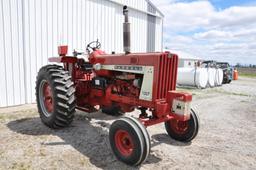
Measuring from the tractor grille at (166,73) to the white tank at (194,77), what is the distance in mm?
10425

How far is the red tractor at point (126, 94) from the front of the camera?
141 inches

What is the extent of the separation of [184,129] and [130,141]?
1408 mm

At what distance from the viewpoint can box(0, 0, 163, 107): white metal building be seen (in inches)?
256

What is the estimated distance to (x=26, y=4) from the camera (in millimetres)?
6762

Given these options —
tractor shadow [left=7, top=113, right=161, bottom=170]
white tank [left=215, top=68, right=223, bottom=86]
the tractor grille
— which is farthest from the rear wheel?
white tank [left=215, top=68, right=223, bottom=86]

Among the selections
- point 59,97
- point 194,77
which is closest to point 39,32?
point 59,97

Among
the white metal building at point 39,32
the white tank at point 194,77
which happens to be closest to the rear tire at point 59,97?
the white metal building at point 39,32

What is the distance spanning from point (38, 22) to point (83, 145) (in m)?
4.55

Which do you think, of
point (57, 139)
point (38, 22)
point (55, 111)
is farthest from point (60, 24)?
point (57, 139)

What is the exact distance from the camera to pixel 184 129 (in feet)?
14.7

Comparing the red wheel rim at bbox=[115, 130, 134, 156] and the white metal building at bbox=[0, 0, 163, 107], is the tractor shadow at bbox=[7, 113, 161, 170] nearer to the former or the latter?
the red wheel rim at bbox=[115, 130, 134, 156]

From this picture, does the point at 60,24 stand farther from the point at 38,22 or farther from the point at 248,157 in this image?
the point at 248,157

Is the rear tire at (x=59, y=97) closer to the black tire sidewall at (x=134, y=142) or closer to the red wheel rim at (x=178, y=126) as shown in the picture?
the black tire sidewall at (x=134, y=142)

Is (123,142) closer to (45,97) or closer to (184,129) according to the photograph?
(184,129)
